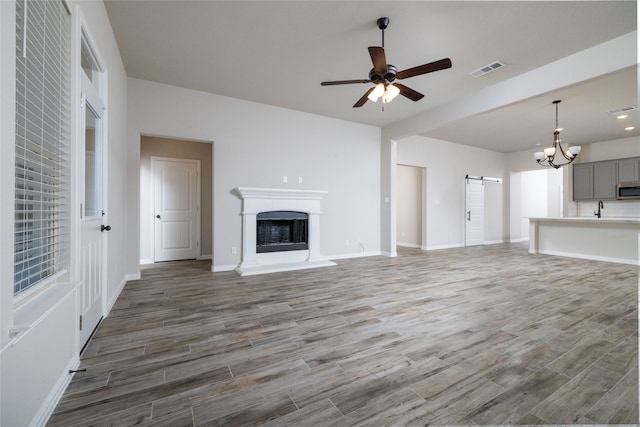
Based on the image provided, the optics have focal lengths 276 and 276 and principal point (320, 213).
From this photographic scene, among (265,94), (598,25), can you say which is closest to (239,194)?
(265,94)

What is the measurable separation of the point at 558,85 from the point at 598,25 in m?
0.76

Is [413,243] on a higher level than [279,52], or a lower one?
lower

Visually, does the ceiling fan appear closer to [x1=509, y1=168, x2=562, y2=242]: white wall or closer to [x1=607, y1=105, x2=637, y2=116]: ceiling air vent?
[x1=607, y1=105, x2=637, y2=116]: ceiling air vent

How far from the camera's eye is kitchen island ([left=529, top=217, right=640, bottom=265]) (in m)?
5.41

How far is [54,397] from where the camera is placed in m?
1.44

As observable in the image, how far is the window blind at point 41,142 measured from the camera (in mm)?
1258

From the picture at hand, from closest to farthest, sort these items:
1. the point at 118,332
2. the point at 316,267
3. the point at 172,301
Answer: the point at 118,332 → the point at 172,301 → the point at 316,267

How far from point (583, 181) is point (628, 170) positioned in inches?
34.1

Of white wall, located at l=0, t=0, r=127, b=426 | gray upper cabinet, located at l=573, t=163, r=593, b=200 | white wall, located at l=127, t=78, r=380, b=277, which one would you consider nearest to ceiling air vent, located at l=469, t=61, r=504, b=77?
white wall, located at l=127, t=78, r=380, b=277

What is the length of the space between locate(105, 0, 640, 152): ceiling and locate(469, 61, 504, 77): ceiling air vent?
7cm

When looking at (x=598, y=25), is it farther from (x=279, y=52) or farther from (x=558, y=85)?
(x=279, y=52)

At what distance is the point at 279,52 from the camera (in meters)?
3.44

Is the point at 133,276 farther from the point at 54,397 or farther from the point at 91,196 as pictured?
the point at 54,397

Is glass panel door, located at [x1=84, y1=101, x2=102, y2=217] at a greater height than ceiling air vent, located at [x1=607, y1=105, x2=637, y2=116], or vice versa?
ceiling air vent, located at [x1=607, y1=105, x2=637, y2=116]
